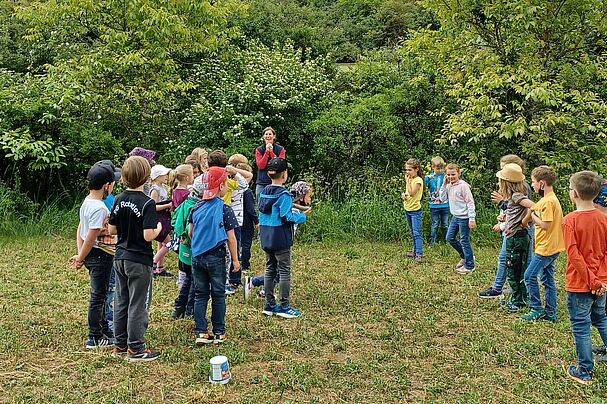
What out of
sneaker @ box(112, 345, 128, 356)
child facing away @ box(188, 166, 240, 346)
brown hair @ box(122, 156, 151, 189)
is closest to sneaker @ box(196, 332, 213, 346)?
child facing away @ box(188, 166, 240, 346)

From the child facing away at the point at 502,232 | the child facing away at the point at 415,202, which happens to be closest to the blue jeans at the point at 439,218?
the child facing away at the point at 415,202

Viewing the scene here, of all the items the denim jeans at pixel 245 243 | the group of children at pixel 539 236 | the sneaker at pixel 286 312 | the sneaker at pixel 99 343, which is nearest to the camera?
the group of children at pixel 539 236

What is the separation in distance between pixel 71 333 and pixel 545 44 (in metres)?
8.89

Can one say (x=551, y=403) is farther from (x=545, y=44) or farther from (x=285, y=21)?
(x=285, y=21)

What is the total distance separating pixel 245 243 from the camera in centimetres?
754

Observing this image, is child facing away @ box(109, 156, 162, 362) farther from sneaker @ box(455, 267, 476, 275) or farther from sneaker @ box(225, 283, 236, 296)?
sneaker @ box(455, 267, 476, 275)

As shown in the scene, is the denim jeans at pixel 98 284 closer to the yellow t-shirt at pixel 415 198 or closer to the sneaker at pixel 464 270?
the sneaker at pixel 464 270

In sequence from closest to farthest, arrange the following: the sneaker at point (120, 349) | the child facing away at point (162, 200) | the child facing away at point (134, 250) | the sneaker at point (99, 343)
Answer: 1. the child facing away at point (134, 250)
2. the sneaker at point (120, 349)
3. the sneaker at point (99, 343)
4. the child facing away at point (162, 200)

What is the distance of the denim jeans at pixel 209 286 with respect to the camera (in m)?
5.29

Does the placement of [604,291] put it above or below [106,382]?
above

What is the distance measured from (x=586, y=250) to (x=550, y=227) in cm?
123

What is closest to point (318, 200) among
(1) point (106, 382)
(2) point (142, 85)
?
(2) point (142, 85)

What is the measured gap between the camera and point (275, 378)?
465 centimetres

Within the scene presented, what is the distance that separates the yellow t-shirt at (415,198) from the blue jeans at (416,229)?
0.21 ft
